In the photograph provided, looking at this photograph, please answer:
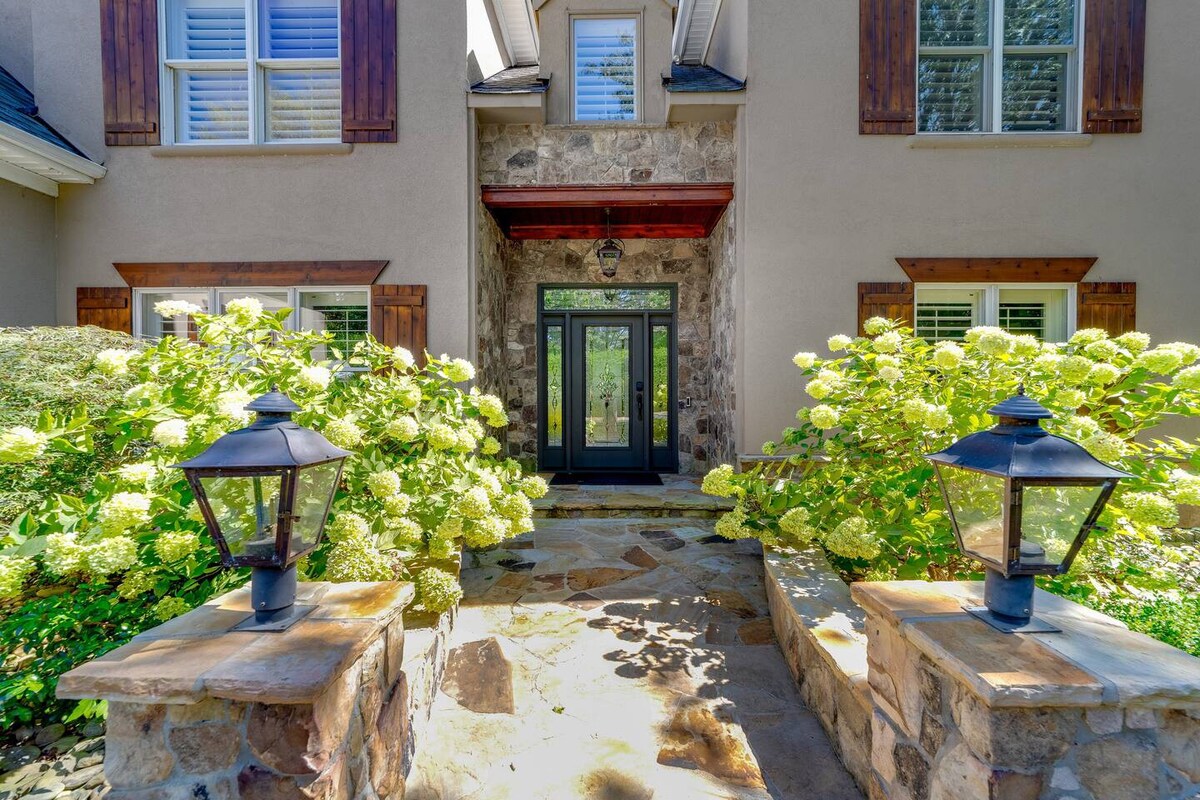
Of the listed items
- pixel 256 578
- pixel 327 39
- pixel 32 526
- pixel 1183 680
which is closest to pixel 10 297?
pixel 327 39

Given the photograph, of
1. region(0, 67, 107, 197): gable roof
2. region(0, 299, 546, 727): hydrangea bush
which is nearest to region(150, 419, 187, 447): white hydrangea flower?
region(0, 299, 546, 727): hydrangea bush

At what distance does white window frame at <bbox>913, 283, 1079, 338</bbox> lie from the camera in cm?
476

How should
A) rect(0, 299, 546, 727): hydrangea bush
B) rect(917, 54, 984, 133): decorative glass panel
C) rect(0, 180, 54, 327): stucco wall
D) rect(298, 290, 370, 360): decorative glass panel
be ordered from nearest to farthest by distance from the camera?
1. rect(0, 299, 546, 727): hydrangea bush
2. rect(0, 180, 54, 327): stucco wall
3. rect(917, 54, 984, 133): decorative glass panel
4. rect(298, 290, 370, 360): decorative glass panel

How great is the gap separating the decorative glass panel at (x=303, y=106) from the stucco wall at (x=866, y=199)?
3777mm

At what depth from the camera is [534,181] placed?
5.32 m

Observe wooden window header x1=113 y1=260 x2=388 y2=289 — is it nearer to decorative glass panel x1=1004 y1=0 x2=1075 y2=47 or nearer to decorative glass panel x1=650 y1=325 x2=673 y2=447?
decorative glass panel x1=650 y1=325 x2=673 y2=447

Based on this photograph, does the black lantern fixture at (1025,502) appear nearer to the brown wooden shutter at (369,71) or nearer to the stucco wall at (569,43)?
the stucco wall at (569,43)

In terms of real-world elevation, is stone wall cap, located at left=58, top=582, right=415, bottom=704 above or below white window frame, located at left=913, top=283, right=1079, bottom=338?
below

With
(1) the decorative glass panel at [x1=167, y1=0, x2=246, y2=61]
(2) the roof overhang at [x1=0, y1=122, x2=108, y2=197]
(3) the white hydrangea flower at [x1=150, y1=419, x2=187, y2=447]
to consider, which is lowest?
(3) the white hydrangea flower at [x1=150, y1=419, x2=187, y2=447]

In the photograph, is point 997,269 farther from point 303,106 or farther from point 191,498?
point 303,106

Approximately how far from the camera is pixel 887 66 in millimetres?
4758

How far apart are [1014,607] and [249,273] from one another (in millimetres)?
5731

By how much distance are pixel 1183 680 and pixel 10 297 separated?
710 centimetres

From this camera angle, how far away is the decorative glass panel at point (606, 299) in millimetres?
6988
